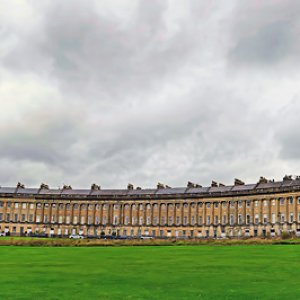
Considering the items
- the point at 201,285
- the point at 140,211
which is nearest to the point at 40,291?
the point at 201,285

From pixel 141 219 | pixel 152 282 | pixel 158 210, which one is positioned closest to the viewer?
pixel 152 282

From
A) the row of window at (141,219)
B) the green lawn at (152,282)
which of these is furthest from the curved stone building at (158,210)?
the green lawn at (152,282)

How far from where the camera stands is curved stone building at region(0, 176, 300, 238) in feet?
306

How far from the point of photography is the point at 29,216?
11894 cm

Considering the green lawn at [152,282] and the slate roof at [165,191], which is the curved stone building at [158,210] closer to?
the slate roof at [165,191]

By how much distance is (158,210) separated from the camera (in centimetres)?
11106

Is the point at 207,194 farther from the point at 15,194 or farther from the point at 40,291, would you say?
the point at 40,291

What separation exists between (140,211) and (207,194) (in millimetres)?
18509

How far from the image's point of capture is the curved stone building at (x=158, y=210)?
93125 mm

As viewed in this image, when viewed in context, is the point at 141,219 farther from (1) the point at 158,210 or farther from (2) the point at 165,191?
(2) the point at 165,191

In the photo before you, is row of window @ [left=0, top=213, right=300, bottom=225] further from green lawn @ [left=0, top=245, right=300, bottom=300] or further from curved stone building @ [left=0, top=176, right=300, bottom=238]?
green lawn @ [left=0, top=245, right=300, bottom=300]

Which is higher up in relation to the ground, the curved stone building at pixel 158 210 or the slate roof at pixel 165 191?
the slate roof at pixel 165 191

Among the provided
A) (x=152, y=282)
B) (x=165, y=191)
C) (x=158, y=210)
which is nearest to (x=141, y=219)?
(x=158, y=210)

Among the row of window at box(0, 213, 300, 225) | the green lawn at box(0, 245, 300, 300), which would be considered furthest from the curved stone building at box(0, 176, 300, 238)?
the green lawn at box(0, 245, 300, 300)
